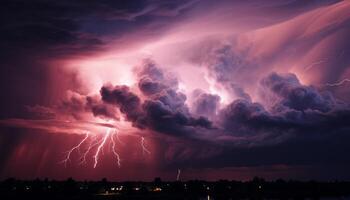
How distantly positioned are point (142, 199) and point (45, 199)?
39.8 m

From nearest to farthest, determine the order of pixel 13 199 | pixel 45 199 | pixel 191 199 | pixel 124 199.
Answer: pixel 13 199, pixel 45 199, pixel 124 199, pixel 191 199

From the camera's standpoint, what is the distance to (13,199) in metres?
163

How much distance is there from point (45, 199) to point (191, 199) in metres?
64.6

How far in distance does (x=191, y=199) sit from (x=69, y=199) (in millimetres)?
54960

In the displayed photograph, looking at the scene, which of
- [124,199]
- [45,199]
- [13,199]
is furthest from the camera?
[124,199]

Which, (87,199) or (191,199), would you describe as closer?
(87,199)

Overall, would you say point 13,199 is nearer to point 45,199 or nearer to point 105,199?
point 45,199

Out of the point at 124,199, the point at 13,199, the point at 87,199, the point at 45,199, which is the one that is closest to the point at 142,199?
the point at 124,199

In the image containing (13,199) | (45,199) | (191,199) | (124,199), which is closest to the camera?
(13,199)

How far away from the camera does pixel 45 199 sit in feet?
573

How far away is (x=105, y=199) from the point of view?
181 m

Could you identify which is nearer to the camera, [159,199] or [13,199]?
[13,199]

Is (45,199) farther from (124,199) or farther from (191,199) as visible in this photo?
(191,199)

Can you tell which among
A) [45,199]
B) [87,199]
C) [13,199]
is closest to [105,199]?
[87,199]
